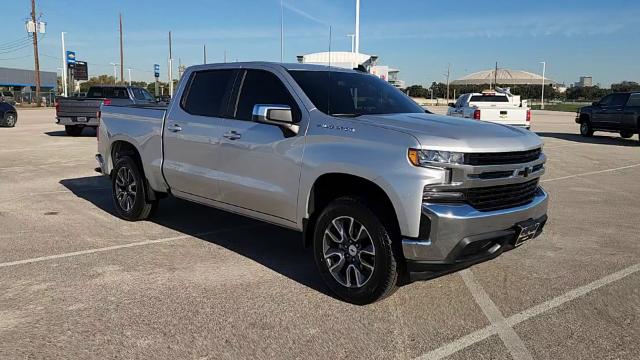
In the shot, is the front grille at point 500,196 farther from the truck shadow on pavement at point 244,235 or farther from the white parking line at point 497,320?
the truck shadow on pavement at point 244,235

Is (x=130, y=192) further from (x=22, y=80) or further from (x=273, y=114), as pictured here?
(x=22, y=80)

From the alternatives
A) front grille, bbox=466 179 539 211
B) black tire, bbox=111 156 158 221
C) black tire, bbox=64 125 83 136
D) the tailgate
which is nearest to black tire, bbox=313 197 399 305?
front grille, bbox=466 179 539 211

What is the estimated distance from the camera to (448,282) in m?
4.82

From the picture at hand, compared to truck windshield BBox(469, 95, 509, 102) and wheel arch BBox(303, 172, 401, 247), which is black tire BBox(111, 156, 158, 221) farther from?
truck windshield BBox(469, 95, 509, 102)

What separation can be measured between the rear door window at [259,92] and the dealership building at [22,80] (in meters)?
91.9

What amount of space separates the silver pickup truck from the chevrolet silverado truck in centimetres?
1746

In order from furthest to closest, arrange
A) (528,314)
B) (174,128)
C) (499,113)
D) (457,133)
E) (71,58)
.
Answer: (71,58) < (499,113) < (174,128) < (528,314) < (457,133)

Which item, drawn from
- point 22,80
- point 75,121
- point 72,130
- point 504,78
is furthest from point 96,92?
point 504,78

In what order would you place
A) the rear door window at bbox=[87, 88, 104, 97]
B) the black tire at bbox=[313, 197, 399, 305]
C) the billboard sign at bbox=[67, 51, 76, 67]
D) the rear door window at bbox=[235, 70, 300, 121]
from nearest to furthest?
the black tire at bbox=[313, 197, 399, 305]
the rear door window at bbox=[235, 70, 300, 121]
the rear door window at bbox=[87, 88, 104, 97]
the billboard sign at bbox=[67, 51, 76, 67]

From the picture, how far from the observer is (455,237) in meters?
3.79

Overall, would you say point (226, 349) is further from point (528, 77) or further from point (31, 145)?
point (528, 77)

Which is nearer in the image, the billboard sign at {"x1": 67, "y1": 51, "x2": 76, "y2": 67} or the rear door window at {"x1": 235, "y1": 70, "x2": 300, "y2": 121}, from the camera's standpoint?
the rear door window at {"x1": 235, "y1": 70, "x2": 300, "y2": 121}

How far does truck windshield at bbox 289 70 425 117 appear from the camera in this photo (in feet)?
15.9

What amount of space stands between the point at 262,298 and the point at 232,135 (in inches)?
64.2
